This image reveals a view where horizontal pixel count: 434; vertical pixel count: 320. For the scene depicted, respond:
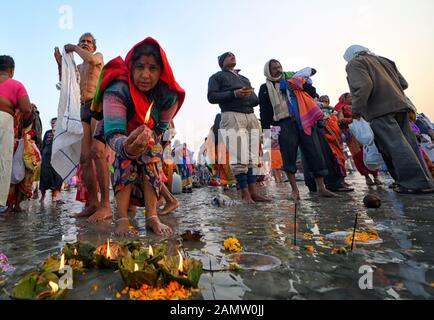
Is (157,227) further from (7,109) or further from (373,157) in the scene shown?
(373,157)

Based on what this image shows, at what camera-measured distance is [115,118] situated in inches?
99.2

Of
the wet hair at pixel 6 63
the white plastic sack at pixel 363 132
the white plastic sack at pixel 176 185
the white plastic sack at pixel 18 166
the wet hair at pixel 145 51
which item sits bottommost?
the white plastic sack at pixel 176 185

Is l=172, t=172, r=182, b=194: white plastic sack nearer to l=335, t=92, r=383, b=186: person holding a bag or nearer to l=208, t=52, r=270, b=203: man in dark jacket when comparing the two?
l=208, t=52, r=270, b=203: man in dark jacket

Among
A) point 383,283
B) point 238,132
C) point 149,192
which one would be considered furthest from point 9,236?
point 238,132

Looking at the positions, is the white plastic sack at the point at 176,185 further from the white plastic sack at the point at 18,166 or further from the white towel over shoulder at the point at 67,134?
the white towel over shoulder at the point at 67,134

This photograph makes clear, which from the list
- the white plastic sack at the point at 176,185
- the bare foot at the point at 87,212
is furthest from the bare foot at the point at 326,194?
the white plastic sack at the point at 176,185

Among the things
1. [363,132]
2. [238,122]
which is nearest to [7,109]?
[238,122]

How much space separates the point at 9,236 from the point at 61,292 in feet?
6.14

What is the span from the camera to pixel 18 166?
471cm

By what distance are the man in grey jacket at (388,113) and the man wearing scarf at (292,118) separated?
2.43 feet

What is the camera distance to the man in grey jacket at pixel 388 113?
427cm

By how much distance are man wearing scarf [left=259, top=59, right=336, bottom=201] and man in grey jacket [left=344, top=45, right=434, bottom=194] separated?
0.74 metres

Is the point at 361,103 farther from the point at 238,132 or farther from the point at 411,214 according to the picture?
the point at 411,214

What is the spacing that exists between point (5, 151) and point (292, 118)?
14.4 feet
